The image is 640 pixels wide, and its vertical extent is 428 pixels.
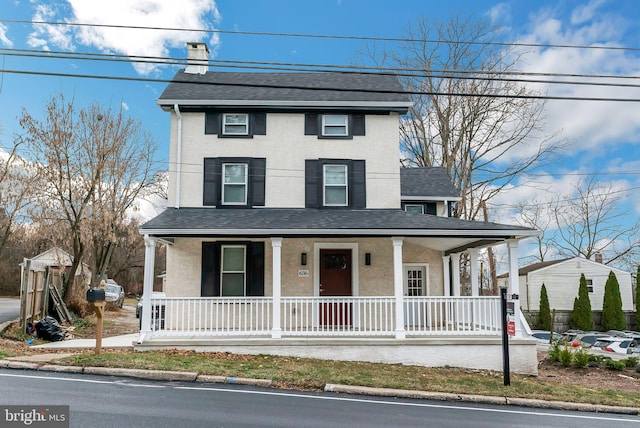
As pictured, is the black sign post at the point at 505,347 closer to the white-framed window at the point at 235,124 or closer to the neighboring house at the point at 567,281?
the white-framed window at the point at 235,124

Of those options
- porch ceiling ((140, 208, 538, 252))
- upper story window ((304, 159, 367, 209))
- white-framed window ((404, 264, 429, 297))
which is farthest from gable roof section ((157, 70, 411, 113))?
white-framed window ((404, 264, 429, 297))

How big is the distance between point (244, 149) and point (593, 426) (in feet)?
34.3

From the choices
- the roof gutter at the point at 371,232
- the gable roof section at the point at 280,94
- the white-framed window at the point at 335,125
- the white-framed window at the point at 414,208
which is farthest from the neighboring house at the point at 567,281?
the white-framed window at the point at 335,125

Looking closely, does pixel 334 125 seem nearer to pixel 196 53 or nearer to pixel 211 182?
pixel 211 182

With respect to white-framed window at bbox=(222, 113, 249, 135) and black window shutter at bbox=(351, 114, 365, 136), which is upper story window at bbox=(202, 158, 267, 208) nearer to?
white-framed window at bbox=(222, 113, 249, 135)

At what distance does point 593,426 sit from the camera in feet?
22.4

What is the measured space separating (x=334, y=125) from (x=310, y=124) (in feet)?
2.28

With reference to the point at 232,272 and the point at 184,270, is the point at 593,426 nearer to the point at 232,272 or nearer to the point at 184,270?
the point at 232,272

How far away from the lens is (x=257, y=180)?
547 inches

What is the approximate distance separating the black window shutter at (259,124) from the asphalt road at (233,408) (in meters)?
7.83

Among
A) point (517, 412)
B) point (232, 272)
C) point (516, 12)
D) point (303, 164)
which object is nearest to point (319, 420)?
point (517, 412)

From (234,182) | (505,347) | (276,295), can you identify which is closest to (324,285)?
(276,295)

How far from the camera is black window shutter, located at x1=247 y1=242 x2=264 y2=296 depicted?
1313cm

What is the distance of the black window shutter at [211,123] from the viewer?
1410cm
